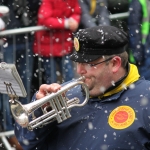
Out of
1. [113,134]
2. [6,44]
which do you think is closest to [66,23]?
[6,44]

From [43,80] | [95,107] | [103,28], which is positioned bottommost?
[43,80]

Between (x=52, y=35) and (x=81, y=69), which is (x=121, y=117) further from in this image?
(x=52, y=35)

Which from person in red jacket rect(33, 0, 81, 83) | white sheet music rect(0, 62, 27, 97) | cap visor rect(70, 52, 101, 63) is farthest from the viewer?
person in red jacket rect(33, 0, 81, 83)

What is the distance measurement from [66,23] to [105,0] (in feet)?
1.86

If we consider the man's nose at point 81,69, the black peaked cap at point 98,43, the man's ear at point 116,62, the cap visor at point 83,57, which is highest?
the black peaked cap at point 98,43

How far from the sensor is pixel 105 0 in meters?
5.99

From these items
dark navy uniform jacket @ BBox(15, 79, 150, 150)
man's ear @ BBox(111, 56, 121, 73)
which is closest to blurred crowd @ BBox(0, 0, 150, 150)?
dark navy uniform jacket @ BBox(15, 79, 150, 150)

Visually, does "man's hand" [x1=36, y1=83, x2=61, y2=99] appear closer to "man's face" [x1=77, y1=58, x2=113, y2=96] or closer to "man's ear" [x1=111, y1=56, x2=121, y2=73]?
"man's face" [x1=77, y1=58, x2=113, y2=96]

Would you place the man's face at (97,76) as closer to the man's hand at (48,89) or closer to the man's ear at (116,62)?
the man's ear at (116,62)

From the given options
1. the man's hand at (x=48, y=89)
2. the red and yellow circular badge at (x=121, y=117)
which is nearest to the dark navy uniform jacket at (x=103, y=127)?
the red and yellow circular badge at (x=121, y=117)

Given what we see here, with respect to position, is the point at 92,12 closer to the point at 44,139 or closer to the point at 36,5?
the point at 36,5

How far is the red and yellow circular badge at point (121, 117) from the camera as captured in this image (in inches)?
133

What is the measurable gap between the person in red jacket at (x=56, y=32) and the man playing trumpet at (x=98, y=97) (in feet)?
7.22

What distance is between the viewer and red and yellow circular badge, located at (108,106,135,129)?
133 inches
